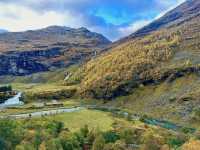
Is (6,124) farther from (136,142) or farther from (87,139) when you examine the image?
(136,142)

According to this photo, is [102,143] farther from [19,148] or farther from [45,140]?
[19,148]

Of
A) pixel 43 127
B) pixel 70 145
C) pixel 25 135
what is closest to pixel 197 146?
pixel 70 145

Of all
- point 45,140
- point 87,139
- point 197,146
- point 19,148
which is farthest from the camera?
point 87,139

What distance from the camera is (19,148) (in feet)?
434

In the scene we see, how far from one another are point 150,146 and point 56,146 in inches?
1110

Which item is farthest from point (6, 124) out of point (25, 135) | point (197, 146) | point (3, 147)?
point (197, 146)

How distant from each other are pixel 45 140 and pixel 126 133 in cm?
4342

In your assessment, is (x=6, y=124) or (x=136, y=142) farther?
(x=136, y=142)

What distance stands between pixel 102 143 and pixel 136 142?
22.6 meters

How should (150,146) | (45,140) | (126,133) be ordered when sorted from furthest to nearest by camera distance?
(126,133), (45,140), (150,146)

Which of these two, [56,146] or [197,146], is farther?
[56,146]

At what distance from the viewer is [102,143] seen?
157 metres

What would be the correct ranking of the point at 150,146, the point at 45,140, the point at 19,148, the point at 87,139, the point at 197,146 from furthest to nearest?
the point at 87,139, the point at 45,140, the point at 150,146, the point at 19,148, the point at 197,146

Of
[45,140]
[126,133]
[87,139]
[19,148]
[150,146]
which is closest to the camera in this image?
[19,148]
